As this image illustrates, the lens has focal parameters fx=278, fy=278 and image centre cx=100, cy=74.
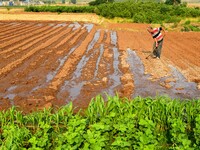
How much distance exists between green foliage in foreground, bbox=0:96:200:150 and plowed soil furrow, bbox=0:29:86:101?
3.16 meters

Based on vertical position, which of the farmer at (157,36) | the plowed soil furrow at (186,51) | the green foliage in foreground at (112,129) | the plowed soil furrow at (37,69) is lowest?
the plowed soil furrow at (37,69)

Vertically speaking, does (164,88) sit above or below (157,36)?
below

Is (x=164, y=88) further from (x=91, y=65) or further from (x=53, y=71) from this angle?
(x=53, y=71)

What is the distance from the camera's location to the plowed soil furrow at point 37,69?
28.0 feet

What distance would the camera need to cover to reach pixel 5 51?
13758mm

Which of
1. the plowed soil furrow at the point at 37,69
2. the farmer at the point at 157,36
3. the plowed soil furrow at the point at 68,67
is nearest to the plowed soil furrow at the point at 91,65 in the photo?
the plowed soil furrow at the point at 68,67

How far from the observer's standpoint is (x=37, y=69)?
10.7 metres

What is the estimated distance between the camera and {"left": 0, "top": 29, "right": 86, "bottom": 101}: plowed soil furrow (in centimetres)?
853

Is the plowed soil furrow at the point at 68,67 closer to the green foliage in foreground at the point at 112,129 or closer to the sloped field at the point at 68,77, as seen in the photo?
the sloped field at the point at 68,77

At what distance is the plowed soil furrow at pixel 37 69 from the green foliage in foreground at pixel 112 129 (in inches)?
124

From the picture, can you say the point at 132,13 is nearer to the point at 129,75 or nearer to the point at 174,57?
the point at 174,57

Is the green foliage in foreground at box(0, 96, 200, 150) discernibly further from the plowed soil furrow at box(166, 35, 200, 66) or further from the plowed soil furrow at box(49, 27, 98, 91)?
the plowed soil furrow at box(166, 35, 200, 66)

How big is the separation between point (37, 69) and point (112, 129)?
21.7ft

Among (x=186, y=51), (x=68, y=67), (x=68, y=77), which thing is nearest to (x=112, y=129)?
(x=68, y=77)
